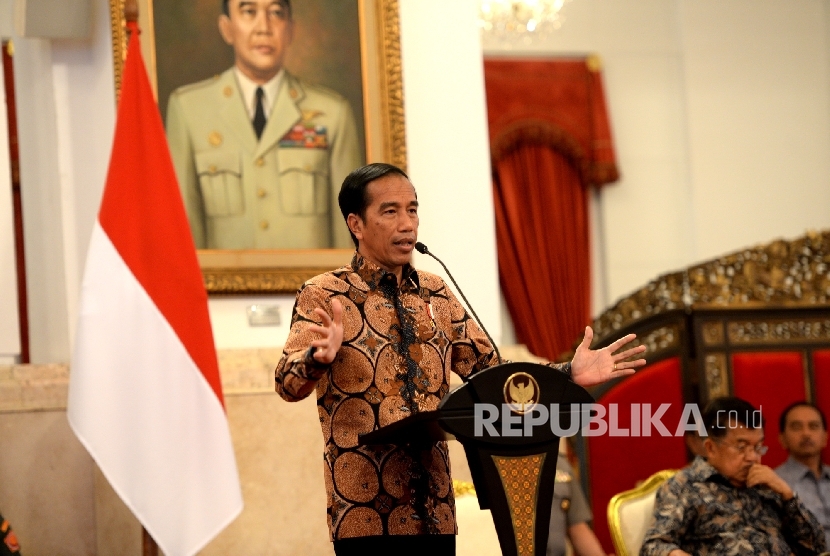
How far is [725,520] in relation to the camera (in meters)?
3.55

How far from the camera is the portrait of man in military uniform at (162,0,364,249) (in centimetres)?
421

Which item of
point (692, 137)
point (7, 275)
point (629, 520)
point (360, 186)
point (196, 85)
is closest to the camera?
point (360, 186)

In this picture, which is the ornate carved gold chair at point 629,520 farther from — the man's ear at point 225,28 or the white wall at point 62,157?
the man's ear at point 225,28

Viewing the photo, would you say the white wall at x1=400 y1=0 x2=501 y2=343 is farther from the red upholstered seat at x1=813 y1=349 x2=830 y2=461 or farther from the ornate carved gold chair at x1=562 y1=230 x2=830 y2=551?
the red upholstered seat at x1=813 y1=349 x2=830 y2=461

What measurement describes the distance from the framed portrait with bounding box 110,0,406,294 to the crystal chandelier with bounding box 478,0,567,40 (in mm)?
2813

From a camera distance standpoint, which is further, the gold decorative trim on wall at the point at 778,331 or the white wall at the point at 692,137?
the white wall at the point at 692,137

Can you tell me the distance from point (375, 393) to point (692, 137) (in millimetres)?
6770

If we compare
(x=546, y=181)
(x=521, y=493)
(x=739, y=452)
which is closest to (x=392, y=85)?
(x=739, y=452)

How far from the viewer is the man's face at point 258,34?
4.30 metres

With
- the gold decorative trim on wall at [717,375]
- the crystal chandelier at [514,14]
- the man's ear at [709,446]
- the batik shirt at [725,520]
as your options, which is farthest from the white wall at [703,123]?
the batik shirt at [725,520]

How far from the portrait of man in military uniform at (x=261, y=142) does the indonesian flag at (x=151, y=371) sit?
1.48 feet

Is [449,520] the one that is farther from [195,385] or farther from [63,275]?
[63,275]

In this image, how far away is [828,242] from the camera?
221 inches

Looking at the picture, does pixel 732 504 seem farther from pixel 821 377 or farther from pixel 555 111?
pixel 555 111
